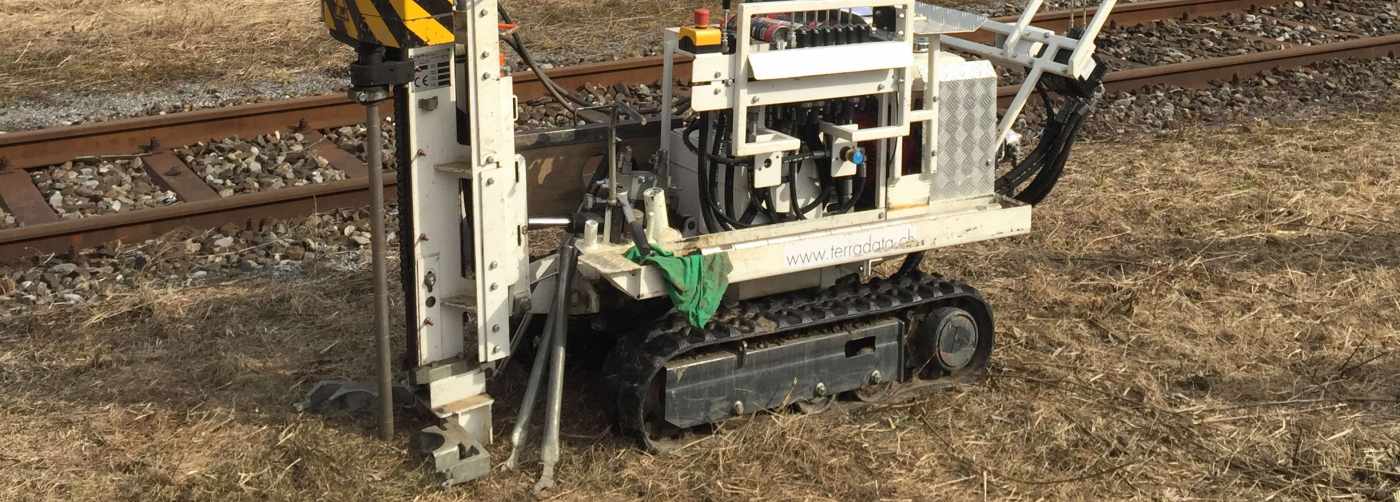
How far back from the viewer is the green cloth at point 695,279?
20.0 feet

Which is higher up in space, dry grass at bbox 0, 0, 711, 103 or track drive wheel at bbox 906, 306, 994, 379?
dry grass at bbox 0, 0, 711, 103

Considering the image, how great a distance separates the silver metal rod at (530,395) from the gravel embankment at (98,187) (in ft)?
11.9

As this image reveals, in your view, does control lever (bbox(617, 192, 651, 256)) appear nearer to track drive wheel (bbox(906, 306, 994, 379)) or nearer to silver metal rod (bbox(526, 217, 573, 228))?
silver metal rod (bbox(526, 217, 573, 228))

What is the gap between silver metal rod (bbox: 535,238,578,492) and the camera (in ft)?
20.3

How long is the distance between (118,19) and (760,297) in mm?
8751

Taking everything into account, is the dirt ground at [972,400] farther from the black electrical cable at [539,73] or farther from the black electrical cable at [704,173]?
the black electrical cable at [539,73]

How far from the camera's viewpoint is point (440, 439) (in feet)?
20.1

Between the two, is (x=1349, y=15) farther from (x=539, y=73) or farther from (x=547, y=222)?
(x=539, y=73)

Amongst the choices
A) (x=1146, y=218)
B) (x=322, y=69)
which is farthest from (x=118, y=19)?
(x=1146, y=218)

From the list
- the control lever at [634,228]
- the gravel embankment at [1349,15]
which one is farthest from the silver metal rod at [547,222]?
the gravel embankment at [1349,15]

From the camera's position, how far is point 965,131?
671cm

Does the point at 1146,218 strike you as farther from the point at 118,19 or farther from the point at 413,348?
the point at 118,19

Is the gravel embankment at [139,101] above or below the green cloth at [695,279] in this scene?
below

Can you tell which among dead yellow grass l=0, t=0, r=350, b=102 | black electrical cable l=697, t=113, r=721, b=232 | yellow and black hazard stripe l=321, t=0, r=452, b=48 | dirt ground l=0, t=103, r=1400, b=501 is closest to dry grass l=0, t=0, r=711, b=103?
dead yellow grass l=0, t=0, r=350, b=102
